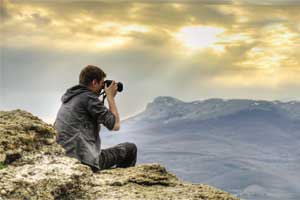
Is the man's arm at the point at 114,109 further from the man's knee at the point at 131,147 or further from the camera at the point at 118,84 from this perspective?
the man's knee at the point at 131,147

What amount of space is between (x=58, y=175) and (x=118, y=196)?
2.32 feet

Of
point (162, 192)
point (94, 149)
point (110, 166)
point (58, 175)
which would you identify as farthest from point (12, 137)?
point (110, 166)

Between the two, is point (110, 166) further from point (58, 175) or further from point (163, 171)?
point (58, 175)

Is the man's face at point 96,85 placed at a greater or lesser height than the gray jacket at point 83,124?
greater

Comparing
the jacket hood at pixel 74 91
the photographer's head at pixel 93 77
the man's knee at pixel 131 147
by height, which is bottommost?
the man's knee at pixel 131 147

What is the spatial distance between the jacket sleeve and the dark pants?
20.9 inches

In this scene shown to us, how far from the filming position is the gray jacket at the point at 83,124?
22.9 ft

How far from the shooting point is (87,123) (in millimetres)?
7164

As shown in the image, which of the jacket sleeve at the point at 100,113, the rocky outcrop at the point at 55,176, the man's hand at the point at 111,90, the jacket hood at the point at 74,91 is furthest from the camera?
the jacket hood at the point at 74,91

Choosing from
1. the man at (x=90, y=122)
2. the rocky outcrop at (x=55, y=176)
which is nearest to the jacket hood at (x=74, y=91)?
the man at (x=90, y=122)

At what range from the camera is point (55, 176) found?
4699 mm

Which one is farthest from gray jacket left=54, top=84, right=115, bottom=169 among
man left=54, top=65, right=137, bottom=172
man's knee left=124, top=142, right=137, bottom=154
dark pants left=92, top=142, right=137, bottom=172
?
man's knee left=124, top=142, right=137, bottom=154

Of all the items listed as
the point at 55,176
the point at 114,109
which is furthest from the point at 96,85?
the point at 55,176

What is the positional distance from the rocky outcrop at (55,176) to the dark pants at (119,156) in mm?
1148
